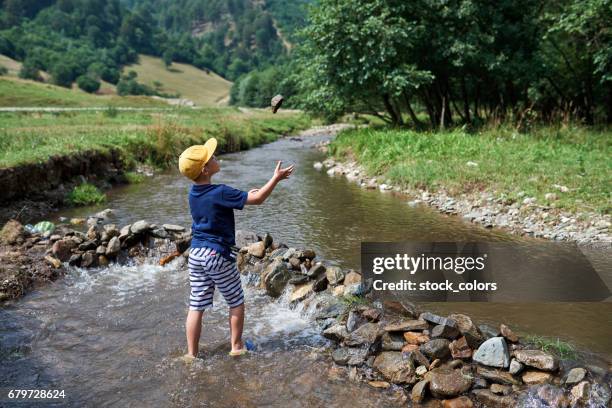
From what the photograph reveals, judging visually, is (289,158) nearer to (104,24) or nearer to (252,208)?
(252,208)

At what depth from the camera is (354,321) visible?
5555mm

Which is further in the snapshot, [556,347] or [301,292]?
[301,292]

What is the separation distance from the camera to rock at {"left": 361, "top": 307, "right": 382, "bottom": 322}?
5.62m

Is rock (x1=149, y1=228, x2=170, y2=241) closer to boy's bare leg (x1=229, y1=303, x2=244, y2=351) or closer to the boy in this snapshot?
the boy

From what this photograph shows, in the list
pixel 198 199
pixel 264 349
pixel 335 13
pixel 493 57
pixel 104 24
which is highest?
pixel 104 24

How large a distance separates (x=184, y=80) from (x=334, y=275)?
155209 mm

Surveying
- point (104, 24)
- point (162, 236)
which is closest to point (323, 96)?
point (162, 236)

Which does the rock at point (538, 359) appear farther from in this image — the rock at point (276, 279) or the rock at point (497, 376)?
the rock at point (276, 279)

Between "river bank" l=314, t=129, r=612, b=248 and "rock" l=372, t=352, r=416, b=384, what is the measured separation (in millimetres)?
5513

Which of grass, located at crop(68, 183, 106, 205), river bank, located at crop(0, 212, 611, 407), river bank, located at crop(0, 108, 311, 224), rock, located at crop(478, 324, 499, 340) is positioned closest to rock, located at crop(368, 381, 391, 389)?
river bank, located at crop(0, 212, 611, 407)

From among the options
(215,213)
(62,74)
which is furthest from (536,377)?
(62,74)

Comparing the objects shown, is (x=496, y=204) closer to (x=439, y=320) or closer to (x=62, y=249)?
(x=439, y=320)

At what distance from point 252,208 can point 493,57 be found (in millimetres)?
13316

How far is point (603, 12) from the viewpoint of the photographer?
1485 cm
